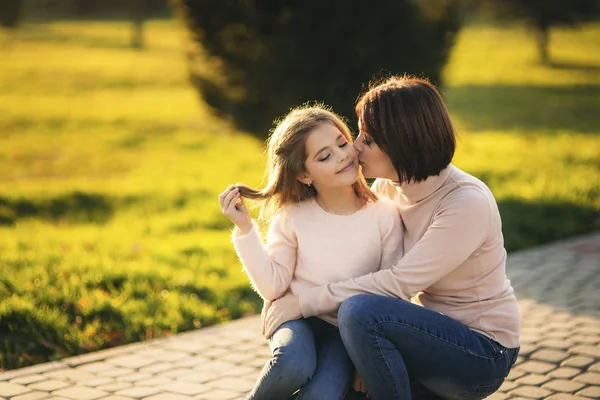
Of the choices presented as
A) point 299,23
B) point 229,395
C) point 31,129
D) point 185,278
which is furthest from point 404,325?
point 31,129

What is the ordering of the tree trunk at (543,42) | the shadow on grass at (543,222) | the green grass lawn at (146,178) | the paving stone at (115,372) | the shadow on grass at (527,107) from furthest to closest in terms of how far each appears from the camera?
the tree trunk at (543,42) < the shadow on grass at (527,107) < the shadow on grass at (543,222) < the green grass lawn at (146,178) < the paving stone at (115,372)

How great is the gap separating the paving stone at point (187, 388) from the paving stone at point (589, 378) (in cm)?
208

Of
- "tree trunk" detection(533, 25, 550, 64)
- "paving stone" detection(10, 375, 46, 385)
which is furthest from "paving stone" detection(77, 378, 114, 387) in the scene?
"tree trunk" detection(533, 25, 550, 64)

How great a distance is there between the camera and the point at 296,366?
10.5ft

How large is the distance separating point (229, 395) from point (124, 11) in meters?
41.3

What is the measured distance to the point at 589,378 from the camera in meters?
4.25

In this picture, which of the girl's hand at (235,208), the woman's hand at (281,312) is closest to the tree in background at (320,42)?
the girl's hand at (235,208)

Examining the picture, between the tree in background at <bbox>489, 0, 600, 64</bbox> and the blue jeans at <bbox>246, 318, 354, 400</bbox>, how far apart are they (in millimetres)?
29101

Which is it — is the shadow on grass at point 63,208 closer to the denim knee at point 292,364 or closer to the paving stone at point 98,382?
the paving stone at point 98,382

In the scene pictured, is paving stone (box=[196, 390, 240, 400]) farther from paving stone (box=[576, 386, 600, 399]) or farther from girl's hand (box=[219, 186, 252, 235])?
paving stone (box=[576, 386, 600, 399])

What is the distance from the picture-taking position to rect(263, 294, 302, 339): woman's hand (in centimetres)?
346

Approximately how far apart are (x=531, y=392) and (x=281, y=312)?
5.17ft

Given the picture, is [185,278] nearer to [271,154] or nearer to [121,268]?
[121,268]

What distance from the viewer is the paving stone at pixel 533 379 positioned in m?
4.24
